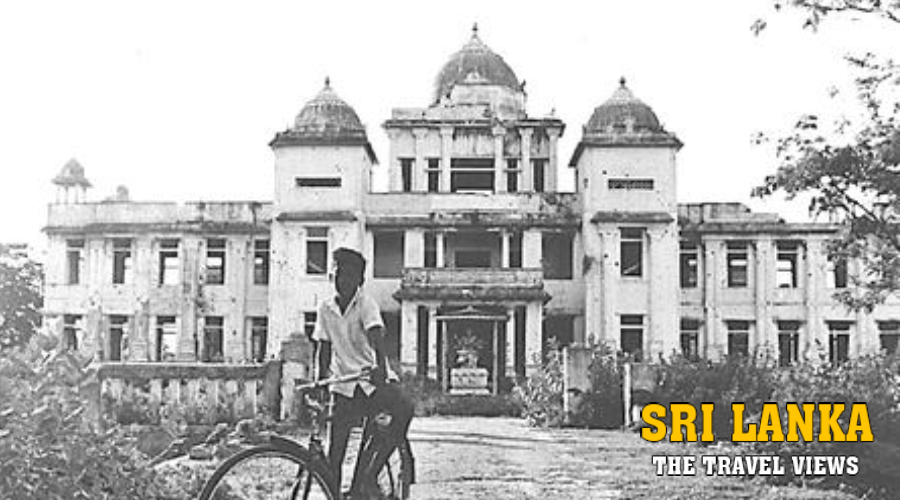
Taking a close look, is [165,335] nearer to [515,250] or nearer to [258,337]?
[258,337]

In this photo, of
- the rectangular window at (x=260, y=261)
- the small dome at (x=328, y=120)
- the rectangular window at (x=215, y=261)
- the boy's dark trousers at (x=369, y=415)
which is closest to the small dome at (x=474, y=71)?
the small dome at (x=328, y=120)

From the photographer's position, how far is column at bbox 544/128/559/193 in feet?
124

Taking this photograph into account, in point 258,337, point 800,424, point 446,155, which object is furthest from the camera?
point 446,155

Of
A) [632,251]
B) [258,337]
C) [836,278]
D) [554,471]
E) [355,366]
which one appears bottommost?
[554,471]

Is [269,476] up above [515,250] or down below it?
below

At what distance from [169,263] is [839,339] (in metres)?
20.6

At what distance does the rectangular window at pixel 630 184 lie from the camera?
3491 cm

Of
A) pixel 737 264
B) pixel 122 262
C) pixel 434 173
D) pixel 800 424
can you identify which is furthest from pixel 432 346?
pixel 800 424

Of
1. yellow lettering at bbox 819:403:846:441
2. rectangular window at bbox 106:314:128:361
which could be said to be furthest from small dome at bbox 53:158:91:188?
yellow lettering at bbox 819:403:846:441

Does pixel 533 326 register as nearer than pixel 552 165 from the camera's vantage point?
Yes

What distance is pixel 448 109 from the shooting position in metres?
38.2

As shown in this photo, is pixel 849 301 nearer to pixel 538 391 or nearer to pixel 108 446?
pixel 538 391

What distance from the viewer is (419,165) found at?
37750 millimetres

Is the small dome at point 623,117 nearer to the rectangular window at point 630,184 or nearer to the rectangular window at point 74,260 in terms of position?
the rectangular window at point 630,184
